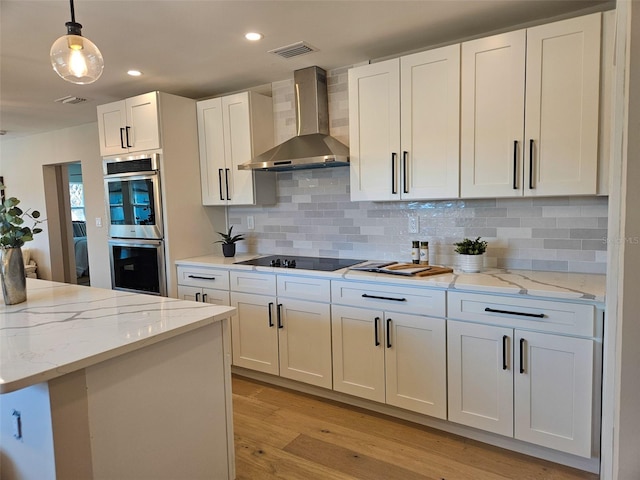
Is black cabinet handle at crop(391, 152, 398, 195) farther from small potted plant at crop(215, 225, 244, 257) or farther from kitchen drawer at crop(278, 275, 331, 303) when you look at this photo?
small potted plant at crop(215, 225, 244, 257)

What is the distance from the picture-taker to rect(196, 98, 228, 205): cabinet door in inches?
139

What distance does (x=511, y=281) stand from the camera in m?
2.25

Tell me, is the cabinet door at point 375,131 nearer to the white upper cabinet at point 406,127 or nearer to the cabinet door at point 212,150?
the white upper cabinet at point 406,127

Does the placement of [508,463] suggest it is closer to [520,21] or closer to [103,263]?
[520,21]

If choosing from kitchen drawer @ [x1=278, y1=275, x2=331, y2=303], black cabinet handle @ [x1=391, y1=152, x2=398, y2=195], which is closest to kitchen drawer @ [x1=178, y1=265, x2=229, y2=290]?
kitchen drawer @ [x1=278, y1=275, x2=331, y2=303]

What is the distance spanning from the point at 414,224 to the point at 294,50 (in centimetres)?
148

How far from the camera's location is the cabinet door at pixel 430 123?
8.16ft

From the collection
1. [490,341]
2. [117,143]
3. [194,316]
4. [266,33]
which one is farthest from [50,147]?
[490,341]

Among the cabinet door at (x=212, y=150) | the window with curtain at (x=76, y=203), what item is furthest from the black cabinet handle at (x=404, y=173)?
the window with curtain at (x=76, y=203)

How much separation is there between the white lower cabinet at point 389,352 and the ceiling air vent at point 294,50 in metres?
1.58

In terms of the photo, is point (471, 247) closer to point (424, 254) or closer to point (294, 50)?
point (424, 254)

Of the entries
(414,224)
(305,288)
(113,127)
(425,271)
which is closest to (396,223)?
(414,224)

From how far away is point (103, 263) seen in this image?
16.5 feet

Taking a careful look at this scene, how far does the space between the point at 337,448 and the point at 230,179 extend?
226 centimetres
